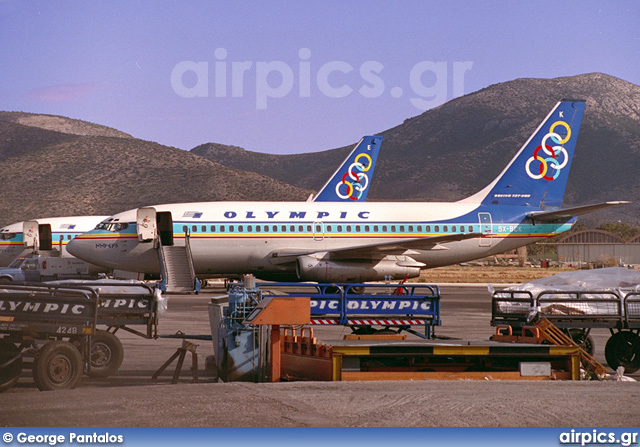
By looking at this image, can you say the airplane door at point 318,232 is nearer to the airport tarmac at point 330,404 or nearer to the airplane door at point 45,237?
the airplane door at point 45,237

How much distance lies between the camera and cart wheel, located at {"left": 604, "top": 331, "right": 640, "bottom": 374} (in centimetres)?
1476

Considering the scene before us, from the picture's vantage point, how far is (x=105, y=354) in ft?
44.6

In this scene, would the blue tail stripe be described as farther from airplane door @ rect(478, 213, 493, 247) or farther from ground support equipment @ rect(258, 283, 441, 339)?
ground support equipment @ rect(258, 283, 441, 339)

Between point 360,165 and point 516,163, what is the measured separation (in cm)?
1185

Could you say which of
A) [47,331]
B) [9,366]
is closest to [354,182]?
[47,331]

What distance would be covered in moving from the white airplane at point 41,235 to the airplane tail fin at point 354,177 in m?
13.3

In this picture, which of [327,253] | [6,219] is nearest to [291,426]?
[327,253]

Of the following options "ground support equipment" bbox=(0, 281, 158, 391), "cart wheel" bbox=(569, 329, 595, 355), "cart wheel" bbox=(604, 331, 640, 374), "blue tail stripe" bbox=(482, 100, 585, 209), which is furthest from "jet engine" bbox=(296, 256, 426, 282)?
"ground support equipment" bbox=(0, 281, 158, 391)

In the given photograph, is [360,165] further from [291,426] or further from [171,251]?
[291,426]

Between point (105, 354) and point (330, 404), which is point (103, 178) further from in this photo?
point (330, 404)

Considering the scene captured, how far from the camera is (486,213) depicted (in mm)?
35688

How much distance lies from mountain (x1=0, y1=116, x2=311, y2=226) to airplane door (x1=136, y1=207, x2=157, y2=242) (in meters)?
65.9

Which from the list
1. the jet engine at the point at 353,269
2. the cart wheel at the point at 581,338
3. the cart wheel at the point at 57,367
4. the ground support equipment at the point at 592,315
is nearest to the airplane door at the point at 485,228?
the jet engine at the point at 353,269

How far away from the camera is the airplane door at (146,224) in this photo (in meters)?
32.1
